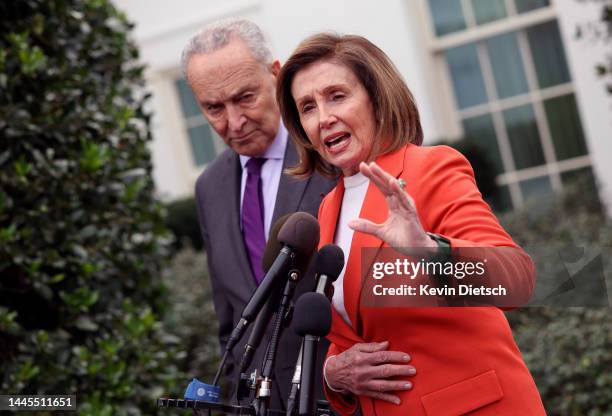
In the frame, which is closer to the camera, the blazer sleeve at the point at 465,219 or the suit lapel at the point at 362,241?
the blazer sleeve at the point at 465,219

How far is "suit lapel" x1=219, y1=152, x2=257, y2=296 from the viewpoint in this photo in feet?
11.1

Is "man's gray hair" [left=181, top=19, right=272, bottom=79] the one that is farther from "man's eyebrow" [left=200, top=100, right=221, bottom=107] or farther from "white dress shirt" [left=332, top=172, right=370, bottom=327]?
"white dress shirt" [left=332, top=172, right=370, bottom=327]

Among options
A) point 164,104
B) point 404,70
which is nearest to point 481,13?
point 404,70

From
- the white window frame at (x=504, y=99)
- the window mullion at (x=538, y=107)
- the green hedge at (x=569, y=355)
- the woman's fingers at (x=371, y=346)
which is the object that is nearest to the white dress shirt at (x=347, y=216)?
the woman's fingers at (x=371, y=346)

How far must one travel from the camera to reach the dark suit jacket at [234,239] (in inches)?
124

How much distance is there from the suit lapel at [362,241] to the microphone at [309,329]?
0.28 metres

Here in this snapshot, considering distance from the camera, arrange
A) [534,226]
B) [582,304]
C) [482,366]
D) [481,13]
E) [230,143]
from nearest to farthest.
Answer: [582,304], [482,366], [230,143], [534,226], [481,13]

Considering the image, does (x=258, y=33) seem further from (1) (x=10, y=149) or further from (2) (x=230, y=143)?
(1) (x=10, y=149)

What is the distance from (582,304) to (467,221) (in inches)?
12.1

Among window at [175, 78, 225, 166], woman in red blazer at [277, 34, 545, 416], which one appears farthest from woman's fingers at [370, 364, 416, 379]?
window at [175, 78, 225, 166]

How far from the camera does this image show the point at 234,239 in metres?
3.48

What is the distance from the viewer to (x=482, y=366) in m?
2.33

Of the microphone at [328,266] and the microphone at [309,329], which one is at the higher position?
the microphone at [328,266]

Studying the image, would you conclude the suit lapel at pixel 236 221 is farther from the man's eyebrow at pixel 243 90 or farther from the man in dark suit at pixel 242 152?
the man's eyebrow at pixel 243 90
